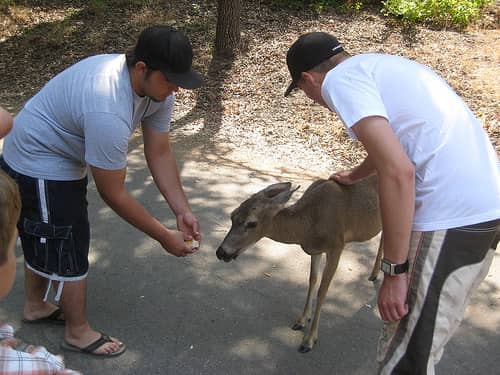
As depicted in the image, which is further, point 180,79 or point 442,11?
point 442,11

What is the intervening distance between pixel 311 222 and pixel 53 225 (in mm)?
1727

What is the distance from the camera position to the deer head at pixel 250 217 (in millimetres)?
3967

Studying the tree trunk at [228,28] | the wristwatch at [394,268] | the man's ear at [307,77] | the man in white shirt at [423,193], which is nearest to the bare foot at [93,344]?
the man in white shirt at [423,193]

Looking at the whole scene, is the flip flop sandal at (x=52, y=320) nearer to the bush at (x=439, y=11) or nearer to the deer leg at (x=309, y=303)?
the deer leg at (x=309, y=303)

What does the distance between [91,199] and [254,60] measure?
16.1 ft

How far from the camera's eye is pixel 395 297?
242cm

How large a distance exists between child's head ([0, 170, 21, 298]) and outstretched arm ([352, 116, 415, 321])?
124cm

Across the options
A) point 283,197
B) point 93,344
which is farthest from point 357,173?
point 93,344

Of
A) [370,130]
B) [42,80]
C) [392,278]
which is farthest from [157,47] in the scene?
[42,80]

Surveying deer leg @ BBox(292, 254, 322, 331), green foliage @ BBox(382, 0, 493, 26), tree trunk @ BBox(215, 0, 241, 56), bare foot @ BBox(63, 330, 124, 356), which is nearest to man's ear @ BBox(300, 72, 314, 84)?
deer leg @ BBox(292, 254, 322, 331)

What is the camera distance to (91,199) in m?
5.65

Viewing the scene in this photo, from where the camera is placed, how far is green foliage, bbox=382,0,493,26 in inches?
403

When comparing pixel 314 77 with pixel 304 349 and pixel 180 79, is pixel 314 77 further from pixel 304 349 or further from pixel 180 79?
pixel 304 349

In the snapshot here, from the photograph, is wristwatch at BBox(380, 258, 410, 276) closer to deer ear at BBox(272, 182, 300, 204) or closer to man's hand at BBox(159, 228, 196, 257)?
man's hand at BBox(159, 228, 196, 257)
